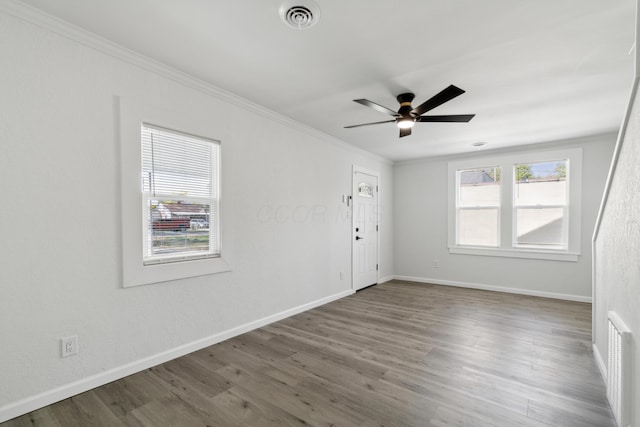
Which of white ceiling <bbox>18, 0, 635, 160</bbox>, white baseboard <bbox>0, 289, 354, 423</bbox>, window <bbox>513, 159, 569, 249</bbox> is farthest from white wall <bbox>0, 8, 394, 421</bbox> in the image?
window <bbox>513, 159, 569, 249</bbox>

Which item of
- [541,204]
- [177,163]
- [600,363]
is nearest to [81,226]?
[177,163]

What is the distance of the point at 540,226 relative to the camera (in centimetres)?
498

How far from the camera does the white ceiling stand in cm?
187

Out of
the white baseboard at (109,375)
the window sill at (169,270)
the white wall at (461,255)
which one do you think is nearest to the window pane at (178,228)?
the window sill at (169,270)

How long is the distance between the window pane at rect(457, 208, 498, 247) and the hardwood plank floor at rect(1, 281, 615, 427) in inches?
77.0

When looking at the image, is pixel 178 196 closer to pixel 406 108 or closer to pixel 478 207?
pixel 406 108

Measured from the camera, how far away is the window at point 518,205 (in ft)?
15.5

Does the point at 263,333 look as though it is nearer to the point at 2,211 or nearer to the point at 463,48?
the point at 2,211

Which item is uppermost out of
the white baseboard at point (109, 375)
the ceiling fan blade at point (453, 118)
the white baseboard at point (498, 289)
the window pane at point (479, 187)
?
the ceiling fan blade at point (453, 118)

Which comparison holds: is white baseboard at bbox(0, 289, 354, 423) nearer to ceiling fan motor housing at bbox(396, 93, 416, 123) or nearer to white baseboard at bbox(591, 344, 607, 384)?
ceiling fan motor housing at bbox(396, 93, 416, 123)

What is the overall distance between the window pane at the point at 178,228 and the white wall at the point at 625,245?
10.2 ft

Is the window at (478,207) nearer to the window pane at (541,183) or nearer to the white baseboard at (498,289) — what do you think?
the window pane at (541,183)

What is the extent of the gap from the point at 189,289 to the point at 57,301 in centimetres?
96

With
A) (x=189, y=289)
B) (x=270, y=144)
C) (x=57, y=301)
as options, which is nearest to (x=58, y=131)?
(x=57, y=301)
